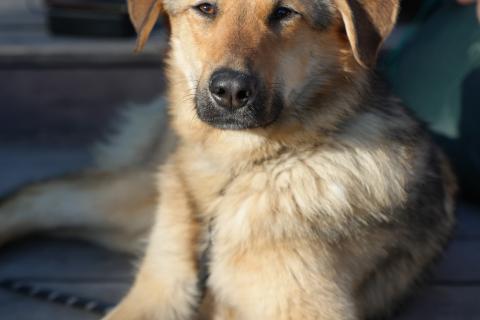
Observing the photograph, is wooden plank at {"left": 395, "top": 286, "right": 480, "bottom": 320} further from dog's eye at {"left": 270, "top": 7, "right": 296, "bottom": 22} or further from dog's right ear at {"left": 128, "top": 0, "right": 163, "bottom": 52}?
dog's right ear at {"left": 128, "top": 0, "right": 163, "bottom": 52}

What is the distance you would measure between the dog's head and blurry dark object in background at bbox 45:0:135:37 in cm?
208

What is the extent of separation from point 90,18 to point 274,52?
8.19ft

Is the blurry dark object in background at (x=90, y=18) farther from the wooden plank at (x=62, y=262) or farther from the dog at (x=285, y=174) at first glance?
the dog at (x=285, y=174)

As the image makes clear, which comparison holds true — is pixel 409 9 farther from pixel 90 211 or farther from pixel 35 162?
pixel 90 211

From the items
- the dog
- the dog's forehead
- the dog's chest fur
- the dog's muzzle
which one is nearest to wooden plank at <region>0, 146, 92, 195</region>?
the dog

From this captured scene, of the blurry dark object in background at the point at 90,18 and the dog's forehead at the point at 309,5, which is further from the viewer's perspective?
the blurry dark object in background at the point at 90,18

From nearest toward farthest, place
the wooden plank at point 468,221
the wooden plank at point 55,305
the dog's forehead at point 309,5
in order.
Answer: the dog's forehead at point 309,5, the wooden plank at point 55,305, the wooden plank at point 468,221

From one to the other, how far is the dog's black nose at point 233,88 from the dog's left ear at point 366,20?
365 millimetres

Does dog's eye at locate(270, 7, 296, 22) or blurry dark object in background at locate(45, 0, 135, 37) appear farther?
blurry dark object in background at locate(45, 0, 135, 37)

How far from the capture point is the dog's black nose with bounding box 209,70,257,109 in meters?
2.57

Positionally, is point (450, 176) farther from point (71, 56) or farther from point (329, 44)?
point (71, 56)

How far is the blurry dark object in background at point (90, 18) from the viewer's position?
4.87m

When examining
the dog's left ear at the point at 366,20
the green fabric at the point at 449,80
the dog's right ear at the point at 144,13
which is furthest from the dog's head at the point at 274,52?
the green fabric at the point at 449,80

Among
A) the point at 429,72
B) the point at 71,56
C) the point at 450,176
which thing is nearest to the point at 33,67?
the point at 71,56
